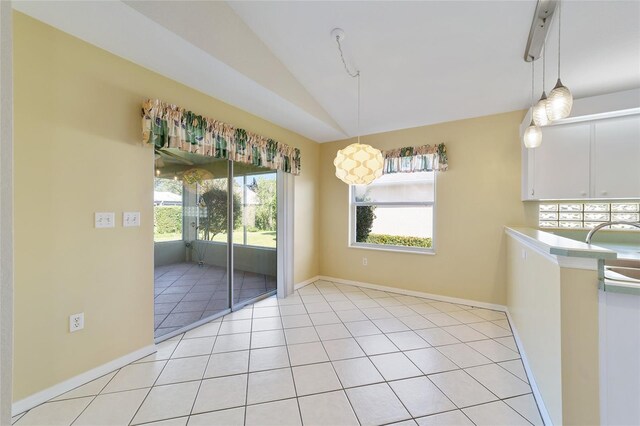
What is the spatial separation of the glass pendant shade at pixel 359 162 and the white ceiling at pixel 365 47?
1088 mm

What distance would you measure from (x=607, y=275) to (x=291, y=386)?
6.52 feet

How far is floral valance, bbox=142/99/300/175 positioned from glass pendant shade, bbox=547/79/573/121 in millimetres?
2829

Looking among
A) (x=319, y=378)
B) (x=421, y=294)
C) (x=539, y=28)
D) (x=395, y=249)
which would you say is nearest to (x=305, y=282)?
(x=395, y=249)

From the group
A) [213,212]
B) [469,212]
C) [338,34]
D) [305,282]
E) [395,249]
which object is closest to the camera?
[338,34]

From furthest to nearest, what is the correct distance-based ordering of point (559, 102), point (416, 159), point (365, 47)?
1. point (416, 159)
2. point (365, 47)
3. point (559, 102)

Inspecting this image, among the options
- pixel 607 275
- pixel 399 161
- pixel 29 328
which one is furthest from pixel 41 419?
pixel 399 161

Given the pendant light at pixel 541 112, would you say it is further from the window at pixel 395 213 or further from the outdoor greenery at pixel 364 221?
the outdoor greenery at pixel 364 221

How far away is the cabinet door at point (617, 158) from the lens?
7.80 ft

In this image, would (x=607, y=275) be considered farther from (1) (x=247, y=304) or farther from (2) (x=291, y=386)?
(1) (x=247, y=304)

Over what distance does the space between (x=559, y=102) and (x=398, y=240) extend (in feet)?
8.92

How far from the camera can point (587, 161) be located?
2.56m

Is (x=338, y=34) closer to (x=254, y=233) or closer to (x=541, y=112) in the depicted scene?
(x=541, y=112)

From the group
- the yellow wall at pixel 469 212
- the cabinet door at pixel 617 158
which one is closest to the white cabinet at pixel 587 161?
the cabinet door at pixel 617 158

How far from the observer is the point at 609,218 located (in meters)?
2.75
